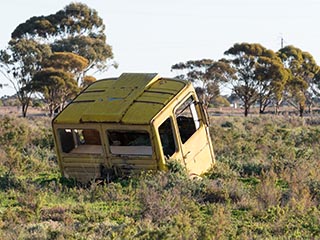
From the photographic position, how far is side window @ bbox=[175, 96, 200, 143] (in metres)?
14.1

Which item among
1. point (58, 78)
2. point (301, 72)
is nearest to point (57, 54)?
point (58, 78)

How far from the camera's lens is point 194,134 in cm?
1395

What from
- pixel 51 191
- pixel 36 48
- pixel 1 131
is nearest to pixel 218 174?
pixel 51 191

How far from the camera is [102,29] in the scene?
6109cm

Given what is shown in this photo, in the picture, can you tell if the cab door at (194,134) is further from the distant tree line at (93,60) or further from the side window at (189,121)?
the distant tree line at (93,60)

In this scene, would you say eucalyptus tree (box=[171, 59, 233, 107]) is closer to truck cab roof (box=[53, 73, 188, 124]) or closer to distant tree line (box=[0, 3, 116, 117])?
distant tree line (box=[0, 3, 116, 117])

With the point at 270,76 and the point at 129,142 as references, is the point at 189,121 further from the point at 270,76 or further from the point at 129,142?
the point at 270,76

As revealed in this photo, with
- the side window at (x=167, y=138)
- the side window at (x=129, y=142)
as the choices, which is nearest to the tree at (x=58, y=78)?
the side window at (x=129, y=142)

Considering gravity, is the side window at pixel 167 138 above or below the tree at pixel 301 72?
above

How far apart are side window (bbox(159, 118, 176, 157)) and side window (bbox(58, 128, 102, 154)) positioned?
1317 mm

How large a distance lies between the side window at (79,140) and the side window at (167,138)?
132cm

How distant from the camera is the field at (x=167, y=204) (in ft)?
27.4

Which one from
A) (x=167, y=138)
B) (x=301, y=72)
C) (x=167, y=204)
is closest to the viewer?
(x=167, y=204)

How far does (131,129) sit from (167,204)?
10.5ft
